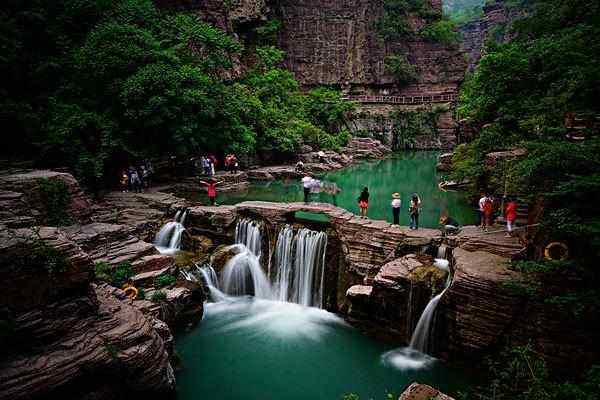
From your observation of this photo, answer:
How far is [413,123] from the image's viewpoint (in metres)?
41.5

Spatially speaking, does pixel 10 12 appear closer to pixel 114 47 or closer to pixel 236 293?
pixel 114 47

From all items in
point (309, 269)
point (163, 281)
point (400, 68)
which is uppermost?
point (400, 68)

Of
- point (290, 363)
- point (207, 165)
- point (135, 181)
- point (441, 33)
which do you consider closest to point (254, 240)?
point (290, 363)

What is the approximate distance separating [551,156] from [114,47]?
1637 centimetres

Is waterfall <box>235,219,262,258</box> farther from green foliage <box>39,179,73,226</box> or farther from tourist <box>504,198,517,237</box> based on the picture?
tourist <box>504,198,517,237</box>

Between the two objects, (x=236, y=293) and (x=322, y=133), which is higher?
(x=322, y=133)

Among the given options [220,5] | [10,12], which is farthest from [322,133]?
[10,12]

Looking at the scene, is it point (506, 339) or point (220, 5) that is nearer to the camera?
point (506, 339)

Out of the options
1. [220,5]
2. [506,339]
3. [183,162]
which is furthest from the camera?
[220,5]

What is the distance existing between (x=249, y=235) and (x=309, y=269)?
2.52 meters

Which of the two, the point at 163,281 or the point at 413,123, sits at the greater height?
the point at 413,123

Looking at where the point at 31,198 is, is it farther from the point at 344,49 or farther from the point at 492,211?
the point at 344,49

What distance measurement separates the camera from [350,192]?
20609mm

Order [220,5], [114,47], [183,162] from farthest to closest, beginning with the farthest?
1. [220,5]
2. [183,162]
3. [114,47]
